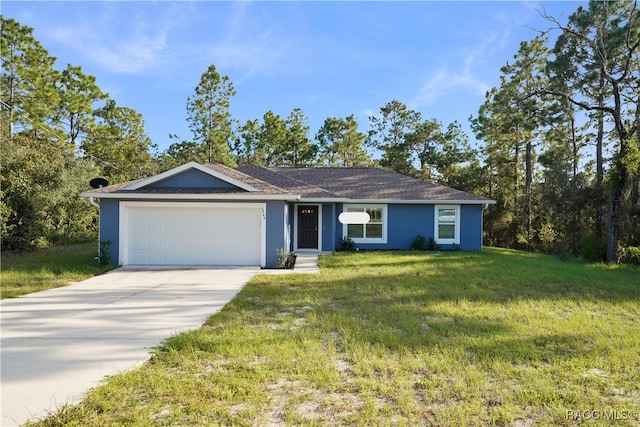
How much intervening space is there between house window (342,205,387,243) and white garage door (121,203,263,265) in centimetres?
563

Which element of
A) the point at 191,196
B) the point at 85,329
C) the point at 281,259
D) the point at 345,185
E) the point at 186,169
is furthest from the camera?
the point at 345,185

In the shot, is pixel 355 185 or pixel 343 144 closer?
pixel 355 185

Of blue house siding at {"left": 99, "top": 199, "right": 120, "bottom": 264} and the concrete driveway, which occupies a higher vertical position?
blue house siding at {"left": 99, "top": 199, "right": 120, "bottom": 264}

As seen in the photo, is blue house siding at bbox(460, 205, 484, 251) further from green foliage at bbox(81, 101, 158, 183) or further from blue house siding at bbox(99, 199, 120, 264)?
green foliage at bbox(81, 101, 158, 183)

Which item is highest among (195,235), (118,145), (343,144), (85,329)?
(343,144)

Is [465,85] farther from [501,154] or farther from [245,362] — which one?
[245,362]

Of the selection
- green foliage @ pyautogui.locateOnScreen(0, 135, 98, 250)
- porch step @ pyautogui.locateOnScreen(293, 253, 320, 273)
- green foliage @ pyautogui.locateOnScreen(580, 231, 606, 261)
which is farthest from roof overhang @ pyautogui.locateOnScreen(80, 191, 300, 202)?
green foliage @ pyautogui.locateOnScreen(580, 231, 606, 261)

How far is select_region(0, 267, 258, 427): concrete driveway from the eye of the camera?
3.35 m

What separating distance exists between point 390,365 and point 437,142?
1148 inches

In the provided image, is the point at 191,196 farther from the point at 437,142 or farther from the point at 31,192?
the point at 437,142

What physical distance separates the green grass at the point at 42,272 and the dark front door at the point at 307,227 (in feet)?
23.9

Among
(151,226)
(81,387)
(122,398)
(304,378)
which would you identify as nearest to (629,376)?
(304,378)

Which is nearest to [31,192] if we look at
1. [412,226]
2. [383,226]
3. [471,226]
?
[383,226]

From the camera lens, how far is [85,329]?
16.7ft
